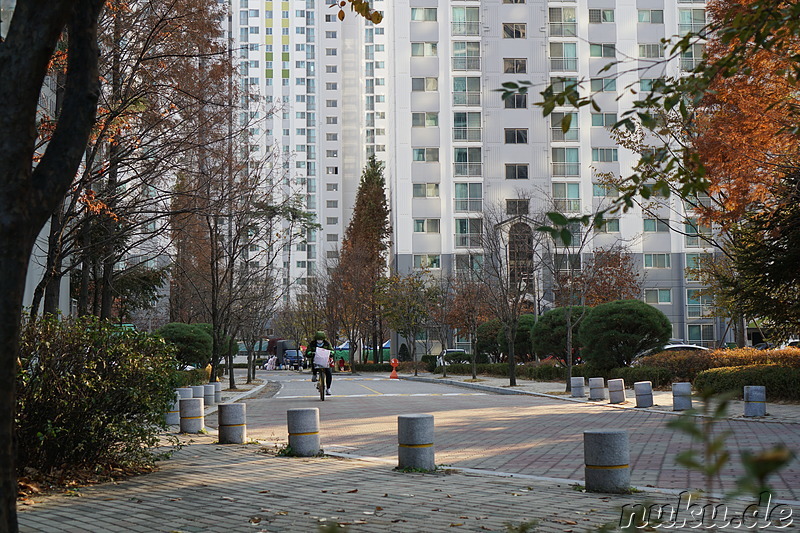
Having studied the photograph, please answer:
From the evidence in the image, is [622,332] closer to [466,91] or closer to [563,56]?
[466,91]

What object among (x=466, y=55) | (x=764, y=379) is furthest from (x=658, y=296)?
(x=764, y=379)

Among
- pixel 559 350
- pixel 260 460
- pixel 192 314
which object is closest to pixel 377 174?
pixel 192 314

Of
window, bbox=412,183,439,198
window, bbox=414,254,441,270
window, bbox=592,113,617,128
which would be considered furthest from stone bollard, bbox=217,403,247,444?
window, bbox=592,113,617,128

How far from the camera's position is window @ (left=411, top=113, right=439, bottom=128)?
67.9 metres

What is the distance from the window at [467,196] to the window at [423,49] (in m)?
10.8

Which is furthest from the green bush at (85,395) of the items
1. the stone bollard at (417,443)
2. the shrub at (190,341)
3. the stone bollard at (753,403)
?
the shrub at (190,341)

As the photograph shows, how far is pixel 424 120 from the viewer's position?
67.9 meters

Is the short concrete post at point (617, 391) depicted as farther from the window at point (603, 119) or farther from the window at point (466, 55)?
the window at point (466, 55)

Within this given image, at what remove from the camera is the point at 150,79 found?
48.1 feet

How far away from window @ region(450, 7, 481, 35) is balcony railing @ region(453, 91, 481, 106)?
485cm

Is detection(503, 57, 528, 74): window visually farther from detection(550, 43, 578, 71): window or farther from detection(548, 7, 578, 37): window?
detection(548, 7, 578, 37): window

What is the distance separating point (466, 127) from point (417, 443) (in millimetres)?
58798

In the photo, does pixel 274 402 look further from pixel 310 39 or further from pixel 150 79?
pixel 310 39

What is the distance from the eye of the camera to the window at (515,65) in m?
67.1
